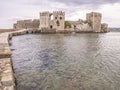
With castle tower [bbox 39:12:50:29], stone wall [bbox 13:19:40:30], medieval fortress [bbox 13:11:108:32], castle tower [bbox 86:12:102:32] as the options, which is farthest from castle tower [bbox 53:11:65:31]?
castle tower [bbox 86:12:102:32]

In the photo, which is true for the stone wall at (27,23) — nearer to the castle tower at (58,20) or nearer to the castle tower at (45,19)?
the castle tower at (45,19)

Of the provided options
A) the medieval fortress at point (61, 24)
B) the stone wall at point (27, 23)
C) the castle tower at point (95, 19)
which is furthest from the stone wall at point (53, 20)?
the castle tower at point (95, 19)

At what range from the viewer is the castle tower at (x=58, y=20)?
58656 mm

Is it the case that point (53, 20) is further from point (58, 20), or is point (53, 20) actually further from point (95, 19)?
point (95, 19)

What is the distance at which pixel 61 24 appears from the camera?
59.6 metres

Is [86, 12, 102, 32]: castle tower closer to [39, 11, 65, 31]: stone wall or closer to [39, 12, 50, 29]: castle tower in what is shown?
[39, 11, 65, 31]: stone wall

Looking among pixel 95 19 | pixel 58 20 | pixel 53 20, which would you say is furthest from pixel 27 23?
pixel 95 19

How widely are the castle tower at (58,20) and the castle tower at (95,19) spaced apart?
1514cm

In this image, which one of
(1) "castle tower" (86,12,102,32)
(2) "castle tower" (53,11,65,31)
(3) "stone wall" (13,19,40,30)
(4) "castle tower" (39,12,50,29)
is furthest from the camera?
(1) "castle tower" (86,12,102,32)

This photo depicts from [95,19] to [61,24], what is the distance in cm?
1672

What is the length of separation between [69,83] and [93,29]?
6186 centimetres

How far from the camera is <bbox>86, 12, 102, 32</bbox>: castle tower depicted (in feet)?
222

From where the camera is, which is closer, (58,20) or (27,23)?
(58,20)

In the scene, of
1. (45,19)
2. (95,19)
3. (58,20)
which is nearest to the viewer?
(45,19)
